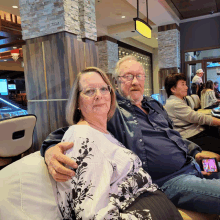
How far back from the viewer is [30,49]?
335 cm

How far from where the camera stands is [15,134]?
2.68m

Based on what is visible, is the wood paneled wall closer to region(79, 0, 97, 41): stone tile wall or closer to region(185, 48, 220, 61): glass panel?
region(79, 0, 97, 41): stone tile wall

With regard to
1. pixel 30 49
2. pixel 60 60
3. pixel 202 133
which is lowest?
pixel 202 133

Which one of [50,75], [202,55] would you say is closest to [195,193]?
[50,75]

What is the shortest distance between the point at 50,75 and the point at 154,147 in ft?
8.08

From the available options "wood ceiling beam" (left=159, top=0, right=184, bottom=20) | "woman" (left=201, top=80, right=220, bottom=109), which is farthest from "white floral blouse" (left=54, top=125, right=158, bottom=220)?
"wood ceiling beam" (left=159, top=0, right=184, bottom=20)

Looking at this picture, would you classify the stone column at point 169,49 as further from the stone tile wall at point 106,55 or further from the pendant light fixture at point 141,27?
the pendant light fixture at point 141,27

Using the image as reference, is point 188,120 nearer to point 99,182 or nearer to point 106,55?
point 99,182

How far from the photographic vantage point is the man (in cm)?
117

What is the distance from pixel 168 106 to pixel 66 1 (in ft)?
7.90

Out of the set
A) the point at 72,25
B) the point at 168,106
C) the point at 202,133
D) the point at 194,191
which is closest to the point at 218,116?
the point at 202,133

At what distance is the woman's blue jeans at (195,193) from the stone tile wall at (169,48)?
7177 millimetres

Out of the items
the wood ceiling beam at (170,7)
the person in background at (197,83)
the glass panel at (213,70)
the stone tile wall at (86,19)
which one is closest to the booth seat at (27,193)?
the stone tile wall at (86,19)

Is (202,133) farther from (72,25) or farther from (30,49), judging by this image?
(30,49)
